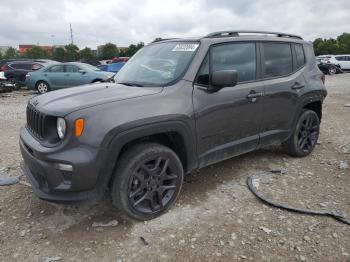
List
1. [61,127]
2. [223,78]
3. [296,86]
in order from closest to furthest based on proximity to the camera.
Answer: [61,127]
[223,78]
[296,86]

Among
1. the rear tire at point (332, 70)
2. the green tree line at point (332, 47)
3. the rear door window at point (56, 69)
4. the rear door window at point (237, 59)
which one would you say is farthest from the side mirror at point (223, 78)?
the green tree line at point (332, 47)

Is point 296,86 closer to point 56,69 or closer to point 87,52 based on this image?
point 56,69

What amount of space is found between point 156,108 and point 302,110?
281 centimetres

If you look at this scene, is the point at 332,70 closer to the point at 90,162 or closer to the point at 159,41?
the point at 159,41

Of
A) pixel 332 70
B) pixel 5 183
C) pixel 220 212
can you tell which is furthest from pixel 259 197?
pixel 332 70

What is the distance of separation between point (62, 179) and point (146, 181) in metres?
0.82

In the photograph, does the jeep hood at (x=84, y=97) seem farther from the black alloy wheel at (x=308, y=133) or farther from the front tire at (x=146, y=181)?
the black alloy wheel at (x=308, y=133)

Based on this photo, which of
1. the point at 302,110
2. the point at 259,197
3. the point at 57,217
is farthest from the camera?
the point at 302,110

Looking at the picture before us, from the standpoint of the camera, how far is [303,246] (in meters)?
3.17

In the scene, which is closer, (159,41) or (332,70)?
(159,41)

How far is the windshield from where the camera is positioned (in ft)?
12.6

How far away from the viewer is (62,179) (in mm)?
3062

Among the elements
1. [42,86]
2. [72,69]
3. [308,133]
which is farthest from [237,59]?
[42,86]

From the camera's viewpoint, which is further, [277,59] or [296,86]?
[296,86]
